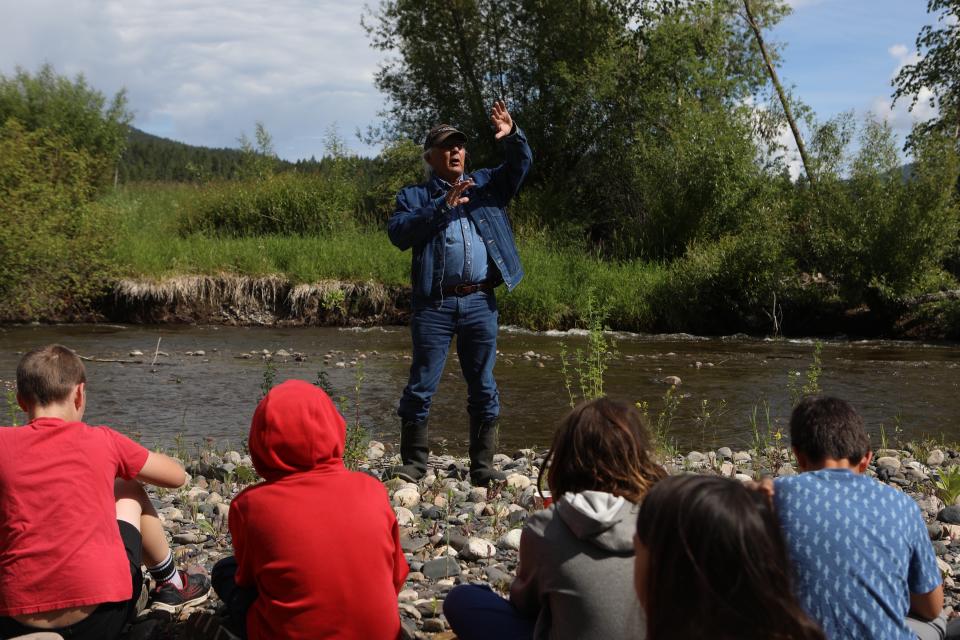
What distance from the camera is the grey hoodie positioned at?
8.19 ft

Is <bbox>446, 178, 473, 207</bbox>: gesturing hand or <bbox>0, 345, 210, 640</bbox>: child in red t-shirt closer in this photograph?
<bbox>0, 345, 210, 640</bbox>: child in red t-shirt

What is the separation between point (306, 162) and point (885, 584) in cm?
2588

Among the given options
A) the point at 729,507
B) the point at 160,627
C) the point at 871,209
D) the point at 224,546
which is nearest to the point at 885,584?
the point at 729,507

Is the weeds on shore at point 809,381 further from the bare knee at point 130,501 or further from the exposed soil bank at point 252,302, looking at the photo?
the exposed soil bank at point 252,302

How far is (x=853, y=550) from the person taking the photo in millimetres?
2512

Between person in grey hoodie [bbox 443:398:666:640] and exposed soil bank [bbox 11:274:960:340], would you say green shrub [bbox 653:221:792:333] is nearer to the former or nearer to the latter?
exposed soil bank [bbox 11:274:960:340]

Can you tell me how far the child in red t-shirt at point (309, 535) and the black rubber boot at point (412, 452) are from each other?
2830 millimetres

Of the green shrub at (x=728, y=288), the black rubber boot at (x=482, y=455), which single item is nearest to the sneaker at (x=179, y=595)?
the black rubber boot at (x=482, y=455)

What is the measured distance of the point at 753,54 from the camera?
1089 inches

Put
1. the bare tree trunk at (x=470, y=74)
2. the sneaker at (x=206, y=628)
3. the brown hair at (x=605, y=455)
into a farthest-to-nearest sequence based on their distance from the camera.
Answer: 1. the bare tree trunk at (x=470, y=74)
2. the sneaker at (x=206, y=628)
3. the brown hair at (x=605, y=455)

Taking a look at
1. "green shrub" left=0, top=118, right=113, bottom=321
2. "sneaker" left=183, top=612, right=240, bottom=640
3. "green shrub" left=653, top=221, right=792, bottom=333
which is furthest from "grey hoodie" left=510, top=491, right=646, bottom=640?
"green shrub" left=653, top=221, right=792, bottom=333

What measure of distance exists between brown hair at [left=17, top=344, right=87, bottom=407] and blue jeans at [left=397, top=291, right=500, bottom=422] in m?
2.51

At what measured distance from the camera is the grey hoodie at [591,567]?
2.50 m

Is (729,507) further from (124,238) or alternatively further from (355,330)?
(124,238)
